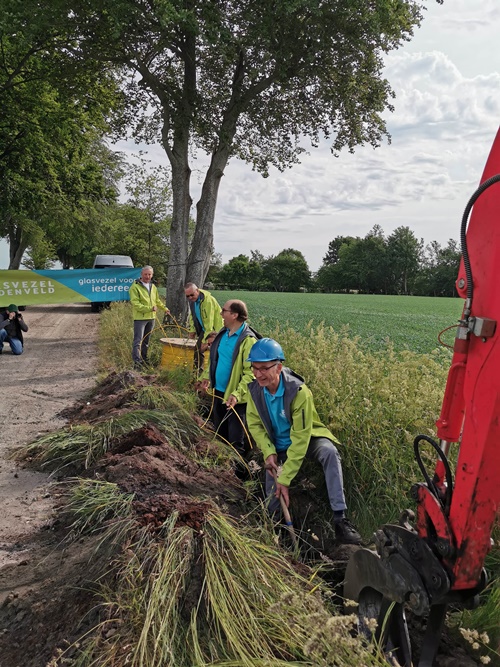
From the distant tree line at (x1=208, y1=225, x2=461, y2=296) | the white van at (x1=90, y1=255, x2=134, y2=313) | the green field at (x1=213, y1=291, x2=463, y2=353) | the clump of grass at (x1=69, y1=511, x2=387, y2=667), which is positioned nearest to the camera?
the clump of grass at (x1=69, y1=511, x2=387, y2=667)

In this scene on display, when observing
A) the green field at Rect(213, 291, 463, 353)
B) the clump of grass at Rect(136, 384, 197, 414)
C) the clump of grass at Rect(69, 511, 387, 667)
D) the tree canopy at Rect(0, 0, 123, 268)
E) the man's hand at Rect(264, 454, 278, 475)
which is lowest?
the clump of grass at Rect(69, 511, 387, 667)

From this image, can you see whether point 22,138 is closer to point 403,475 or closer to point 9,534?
point 9,534

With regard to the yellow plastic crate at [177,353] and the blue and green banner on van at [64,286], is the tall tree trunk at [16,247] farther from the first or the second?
the yellow plastic crate at [177,353]

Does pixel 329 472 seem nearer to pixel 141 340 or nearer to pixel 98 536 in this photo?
pixel 98 536

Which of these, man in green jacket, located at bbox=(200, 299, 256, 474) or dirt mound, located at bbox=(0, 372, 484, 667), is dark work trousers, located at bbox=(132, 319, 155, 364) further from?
dirt mound, located at bbox=(0, 372, 484, 667)

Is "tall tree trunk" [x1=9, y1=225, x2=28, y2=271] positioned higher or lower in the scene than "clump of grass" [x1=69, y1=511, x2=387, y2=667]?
higher

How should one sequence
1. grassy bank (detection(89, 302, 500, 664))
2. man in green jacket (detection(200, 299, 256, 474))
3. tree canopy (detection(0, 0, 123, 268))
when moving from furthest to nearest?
tree canopy (detection(0, 0, 123, 268)) < man in green jacket (detection(200, 299, 256, 474)) < grassy bank (detection(89, 302, 500, 664))

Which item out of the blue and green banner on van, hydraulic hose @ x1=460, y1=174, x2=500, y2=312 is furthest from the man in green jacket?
the blue and green banner on van

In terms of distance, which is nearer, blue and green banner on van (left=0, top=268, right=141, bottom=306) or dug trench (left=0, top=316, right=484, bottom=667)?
dug trench (left=0, top=316, right=484, bottom=667)

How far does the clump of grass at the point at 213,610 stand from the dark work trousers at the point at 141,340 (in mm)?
7030

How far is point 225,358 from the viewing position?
6.10m

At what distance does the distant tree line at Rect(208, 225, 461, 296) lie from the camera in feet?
309

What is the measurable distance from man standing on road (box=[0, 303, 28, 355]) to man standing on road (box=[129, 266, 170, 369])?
12.9 ft

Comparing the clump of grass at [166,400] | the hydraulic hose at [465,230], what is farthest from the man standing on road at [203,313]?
the hydraulic hose at [465,230]
